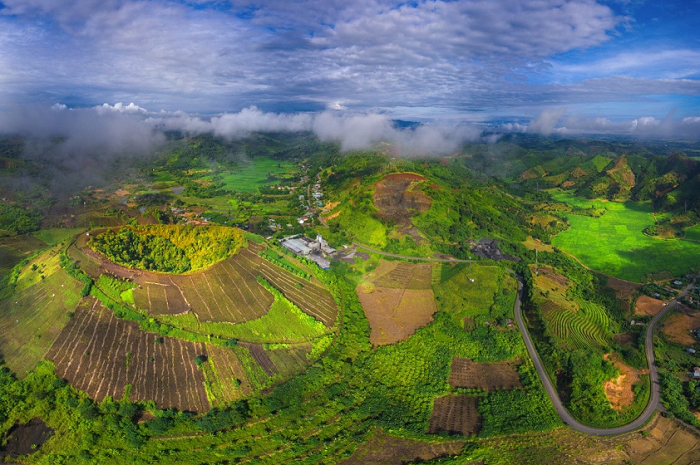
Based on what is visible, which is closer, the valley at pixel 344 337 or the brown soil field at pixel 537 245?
the valley at pixel 344 337

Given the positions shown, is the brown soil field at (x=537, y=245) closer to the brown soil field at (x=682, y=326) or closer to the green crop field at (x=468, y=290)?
the green crop field at (x=468, y=290)

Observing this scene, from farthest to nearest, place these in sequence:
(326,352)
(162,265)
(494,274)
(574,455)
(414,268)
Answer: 1. (414,268)
2. (494,274)
3. (162,265)
4. (326,352)
5. (574,455)

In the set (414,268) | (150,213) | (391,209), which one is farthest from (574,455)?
(150,213)

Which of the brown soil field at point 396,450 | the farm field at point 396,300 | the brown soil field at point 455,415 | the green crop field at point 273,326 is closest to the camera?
the brown soil field at point 396,450

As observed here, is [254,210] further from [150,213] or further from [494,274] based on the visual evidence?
[494,274]

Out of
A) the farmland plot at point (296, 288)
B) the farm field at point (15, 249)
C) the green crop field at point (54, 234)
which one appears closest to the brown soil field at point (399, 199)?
the farmland plot at point (296, 288)

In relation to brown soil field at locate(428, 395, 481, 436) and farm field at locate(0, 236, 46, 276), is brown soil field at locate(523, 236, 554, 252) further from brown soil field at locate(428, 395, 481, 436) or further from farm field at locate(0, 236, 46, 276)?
farm field at locate(0, 236, 46, 276)
